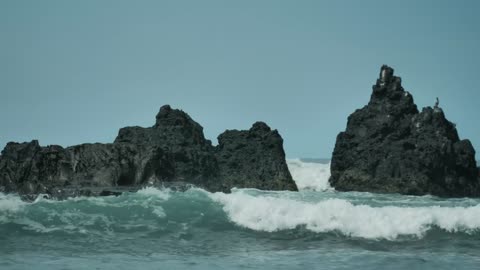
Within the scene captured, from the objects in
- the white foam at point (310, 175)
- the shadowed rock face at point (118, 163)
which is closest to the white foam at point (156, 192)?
the shadowed rock face at point (118, 163)

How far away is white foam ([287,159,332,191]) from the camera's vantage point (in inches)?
1612

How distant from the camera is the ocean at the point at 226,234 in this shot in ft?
32.2

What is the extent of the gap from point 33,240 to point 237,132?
75.5 ft

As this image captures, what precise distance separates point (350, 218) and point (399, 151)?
67.2 ft

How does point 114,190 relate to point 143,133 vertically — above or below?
below

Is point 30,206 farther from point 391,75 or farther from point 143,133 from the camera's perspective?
point 391,75

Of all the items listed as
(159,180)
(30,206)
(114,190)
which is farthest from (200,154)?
(30,206)

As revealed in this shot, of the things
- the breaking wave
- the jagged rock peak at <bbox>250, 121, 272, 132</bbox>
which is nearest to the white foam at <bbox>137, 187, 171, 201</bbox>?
the breaking wave

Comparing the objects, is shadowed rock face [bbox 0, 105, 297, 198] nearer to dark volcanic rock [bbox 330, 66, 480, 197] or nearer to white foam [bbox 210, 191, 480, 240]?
white foam [bbox 210, 191, 480, 240]

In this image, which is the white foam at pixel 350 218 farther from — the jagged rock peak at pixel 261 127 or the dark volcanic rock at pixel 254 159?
the jagged rock peak at pixel 261 127

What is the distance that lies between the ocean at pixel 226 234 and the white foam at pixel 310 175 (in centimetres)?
2505

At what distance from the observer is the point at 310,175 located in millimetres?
42969

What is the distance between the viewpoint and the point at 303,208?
44.5ft

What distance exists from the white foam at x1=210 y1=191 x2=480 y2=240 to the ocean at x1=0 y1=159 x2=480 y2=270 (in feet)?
0.07
